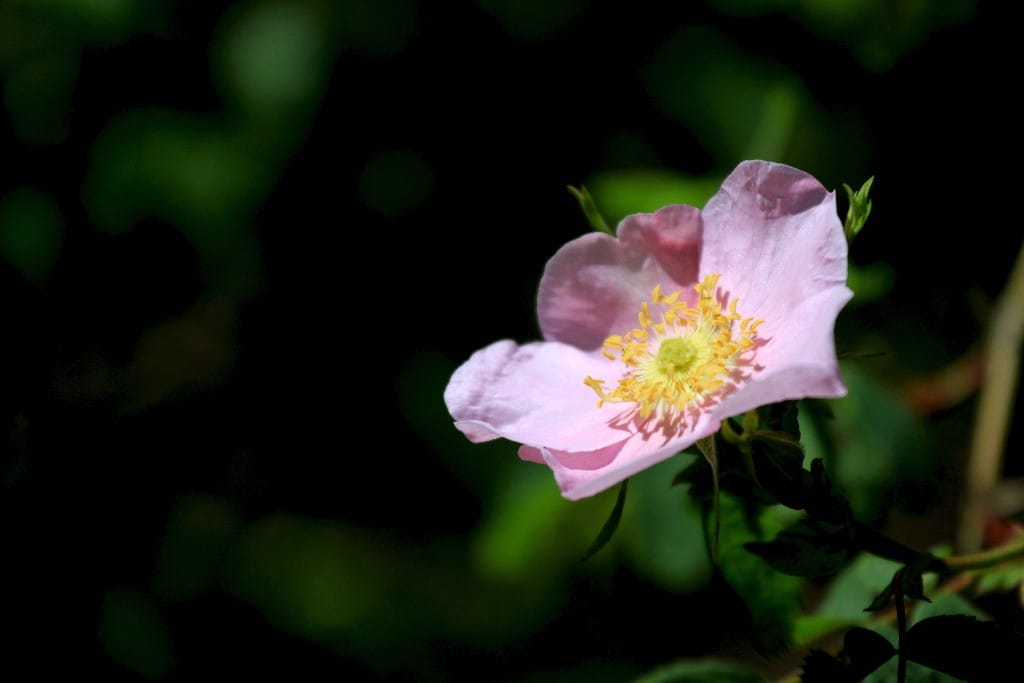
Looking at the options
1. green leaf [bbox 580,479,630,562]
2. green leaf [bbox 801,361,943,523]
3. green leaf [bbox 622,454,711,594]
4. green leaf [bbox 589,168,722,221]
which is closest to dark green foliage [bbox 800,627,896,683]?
Result: green leaf [bbox 580,479,630,562]

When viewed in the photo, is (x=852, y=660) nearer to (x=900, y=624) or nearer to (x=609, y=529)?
(x=900, y=624)

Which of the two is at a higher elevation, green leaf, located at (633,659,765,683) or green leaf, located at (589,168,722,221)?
green leaf, located at (589,168,722,221)

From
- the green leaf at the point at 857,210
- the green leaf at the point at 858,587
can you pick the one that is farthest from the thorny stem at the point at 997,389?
the green leaf at the point at 857,210

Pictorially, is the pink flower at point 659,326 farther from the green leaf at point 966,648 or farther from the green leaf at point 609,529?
the green leaf at point 966,648

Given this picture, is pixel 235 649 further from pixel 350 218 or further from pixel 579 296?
pixel 579 296

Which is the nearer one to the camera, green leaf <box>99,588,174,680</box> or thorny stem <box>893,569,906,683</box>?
thorny stem <box>893,569,906,683</box>

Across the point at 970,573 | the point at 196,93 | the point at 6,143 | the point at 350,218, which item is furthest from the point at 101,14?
the point at 970,573

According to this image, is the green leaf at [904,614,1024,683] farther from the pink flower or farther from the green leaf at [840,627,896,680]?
the pink flower

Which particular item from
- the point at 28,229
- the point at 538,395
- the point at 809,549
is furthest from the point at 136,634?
the point at 809,549
